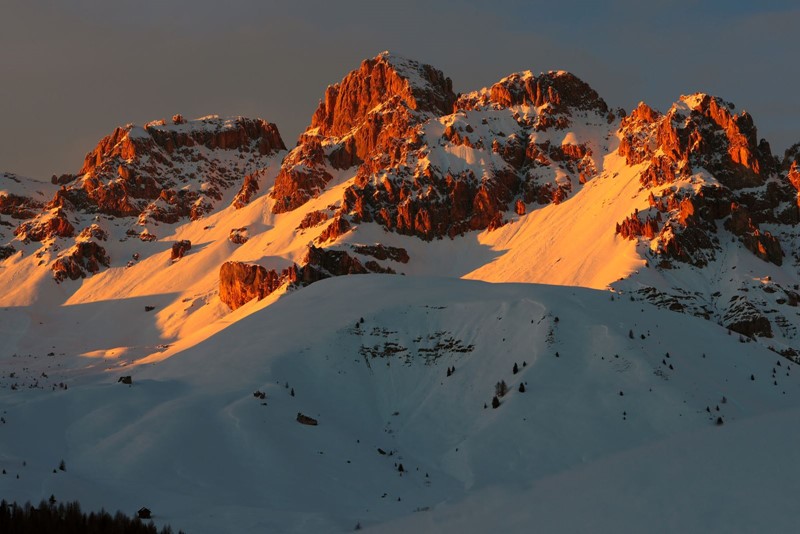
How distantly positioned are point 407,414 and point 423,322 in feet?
22.0

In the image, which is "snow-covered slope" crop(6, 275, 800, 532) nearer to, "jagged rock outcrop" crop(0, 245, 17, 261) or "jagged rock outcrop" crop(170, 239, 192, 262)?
"jagged rock outcrop" crop(170, 239, 192, 262)

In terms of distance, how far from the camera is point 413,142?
5276 inches

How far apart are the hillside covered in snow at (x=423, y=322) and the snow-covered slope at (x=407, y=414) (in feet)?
0.35

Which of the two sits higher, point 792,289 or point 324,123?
point 324,123

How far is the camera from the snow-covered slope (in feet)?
50.6

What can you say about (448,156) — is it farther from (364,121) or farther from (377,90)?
(377,90)

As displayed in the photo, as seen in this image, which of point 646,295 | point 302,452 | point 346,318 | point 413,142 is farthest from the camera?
point 413,142

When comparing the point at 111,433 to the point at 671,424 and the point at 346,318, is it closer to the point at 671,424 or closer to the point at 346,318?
the point at 346,318

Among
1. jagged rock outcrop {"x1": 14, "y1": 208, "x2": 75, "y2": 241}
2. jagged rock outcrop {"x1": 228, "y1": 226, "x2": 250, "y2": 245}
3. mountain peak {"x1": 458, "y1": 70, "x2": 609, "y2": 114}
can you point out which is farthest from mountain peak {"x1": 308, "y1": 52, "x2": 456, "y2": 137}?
jagged rock outcrop {"x1": 14, "y1": 208, "x2": 75, "y2": 241}

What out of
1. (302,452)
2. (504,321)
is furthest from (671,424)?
(302,452)

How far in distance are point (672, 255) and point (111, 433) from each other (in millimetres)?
82440

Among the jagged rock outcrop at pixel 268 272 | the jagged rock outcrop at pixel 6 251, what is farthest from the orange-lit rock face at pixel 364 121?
the jagged rock outcrop at pixel 6 251

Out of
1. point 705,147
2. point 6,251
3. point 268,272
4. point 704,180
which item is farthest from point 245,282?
point 705,147

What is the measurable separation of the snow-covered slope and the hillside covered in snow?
107 mm
